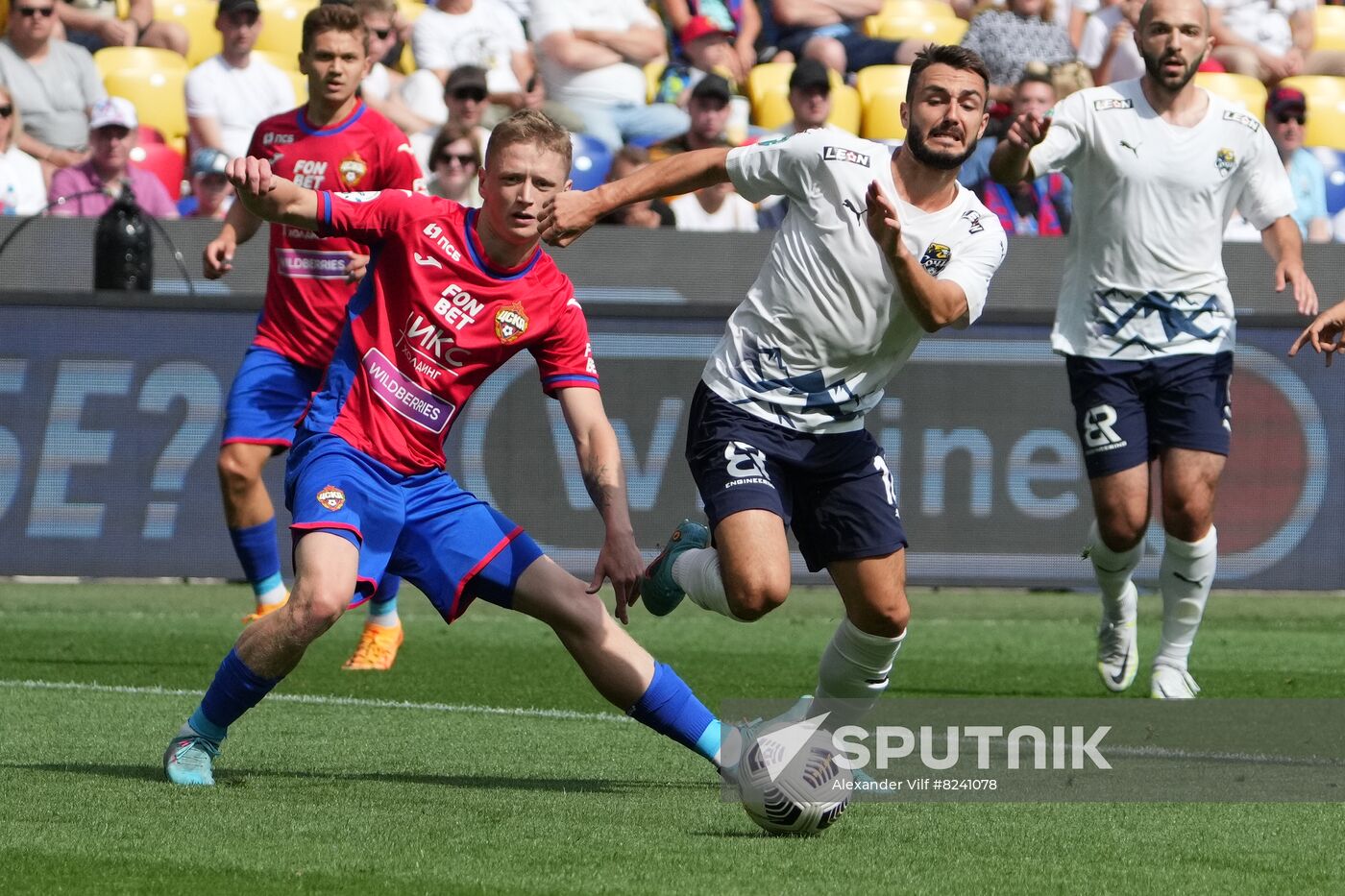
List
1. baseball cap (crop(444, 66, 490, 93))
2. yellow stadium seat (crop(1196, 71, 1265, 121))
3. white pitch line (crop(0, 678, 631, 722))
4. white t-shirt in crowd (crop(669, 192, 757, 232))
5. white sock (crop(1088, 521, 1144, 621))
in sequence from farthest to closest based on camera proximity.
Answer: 1. yellow stadium seat (crop(1196, 71, 1265, 121))
2. white t-shirt in crowd (crop(669, 192, 757, 232))
3. baseball cap (crop(444, 66, 490, 93))
4. white sock (crop(1088, 521, 1144, 621))
5. white pitch line (crop(0, 678, 631, 722))

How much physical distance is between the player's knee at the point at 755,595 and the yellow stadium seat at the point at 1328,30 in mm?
14326

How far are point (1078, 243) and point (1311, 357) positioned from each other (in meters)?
4.54

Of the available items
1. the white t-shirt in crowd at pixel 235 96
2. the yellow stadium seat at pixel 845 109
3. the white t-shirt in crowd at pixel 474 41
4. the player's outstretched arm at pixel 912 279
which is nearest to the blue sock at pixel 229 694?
the player's outstretched arm at pixel 912 279

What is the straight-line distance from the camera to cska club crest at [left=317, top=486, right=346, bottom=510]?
5.66 m

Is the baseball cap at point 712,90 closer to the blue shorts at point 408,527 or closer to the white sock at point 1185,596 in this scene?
the white sock at point 1185,596

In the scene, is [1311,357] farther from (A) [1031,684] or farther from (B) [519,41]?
(B) [519,41]

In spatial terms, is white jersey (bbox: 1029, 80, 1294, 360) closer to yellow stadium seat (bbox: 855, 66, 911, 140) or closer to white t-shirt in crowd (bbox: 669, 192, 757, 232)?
white t-shirt in crowd (bbox: 669, 192, 757, 232)

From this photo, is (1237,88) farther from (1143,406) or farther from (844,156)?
(844,156)

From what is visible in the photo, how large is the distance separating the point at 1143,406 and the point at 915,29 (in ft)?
33.9

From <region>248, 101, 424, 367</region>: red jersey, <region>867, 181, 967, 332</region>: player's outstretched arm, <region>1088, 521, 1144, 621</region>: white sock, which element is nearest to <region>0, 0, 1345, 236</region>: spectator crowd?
<region>248, 101, 424, 367</region>: red jersey

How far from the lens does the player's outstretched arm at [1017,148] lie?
7.09 metres

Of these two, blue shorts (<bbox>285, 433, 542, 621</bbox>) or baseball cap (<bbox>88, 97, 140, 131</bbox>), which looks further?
baseball cap (<bbox>88, 97, 140, 131</bbox>)

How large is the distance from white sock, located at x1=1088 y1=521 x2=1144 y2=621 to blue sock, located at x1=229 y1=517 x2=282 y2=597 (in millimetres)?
3372

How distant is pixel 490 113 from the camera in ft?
49.3
